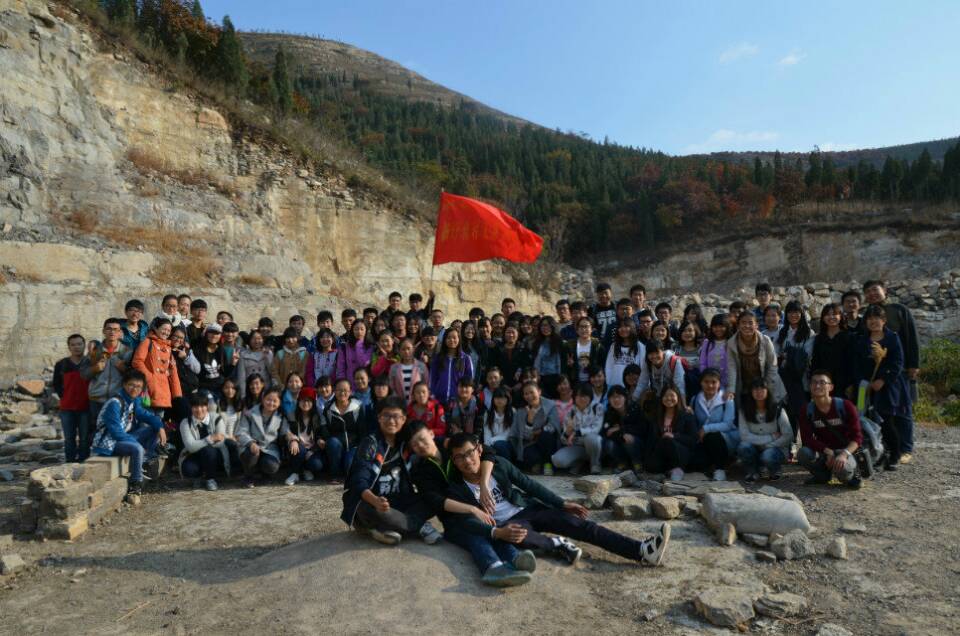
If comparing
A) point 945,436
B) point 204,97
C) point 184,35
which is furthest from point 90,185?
point 945,436

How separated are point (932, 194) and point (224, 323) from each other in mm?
33956

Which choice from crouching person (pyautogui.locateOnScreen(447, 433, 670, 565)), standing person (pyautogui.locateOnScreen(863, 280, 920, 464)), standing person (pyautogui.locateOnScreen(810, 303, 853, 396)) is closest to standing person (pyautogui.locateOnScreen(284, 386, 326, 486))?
crouching person (pyautogui.locateOnScreen(447, 433, 670, 565))

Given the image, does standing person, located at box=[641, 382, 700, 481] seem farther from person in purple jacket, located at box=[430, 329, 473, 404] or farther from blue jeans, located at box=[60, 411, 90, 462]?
blue jeans, located at box=[60, 411, 90, 462]

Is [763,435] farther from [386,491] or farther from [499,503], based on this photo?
[386,491]

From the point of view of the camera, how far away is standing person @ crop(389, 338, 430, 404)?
6.98 metres

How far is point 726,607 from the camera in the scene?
11.5 ft

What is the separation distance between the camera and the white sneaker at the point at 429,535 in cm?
439

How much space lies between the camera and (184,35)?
1603 centimetres

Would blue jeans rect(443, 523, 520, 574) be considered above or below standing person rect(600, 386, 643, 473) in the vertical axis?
below

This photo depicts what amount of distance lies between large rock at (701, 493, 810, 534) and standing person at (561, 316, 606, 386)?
8.64 ft

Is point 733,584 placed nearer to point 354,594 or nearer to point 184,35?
point 354,594

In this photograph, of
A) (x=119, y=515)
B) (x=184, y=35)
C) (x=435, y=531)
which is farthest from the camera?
(x=184, y=35)

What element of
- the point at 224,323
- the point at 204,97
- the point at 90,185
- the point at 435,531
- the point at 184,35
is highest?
the point at 184,35

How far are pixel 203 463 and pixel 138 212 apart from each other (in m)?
7.77
